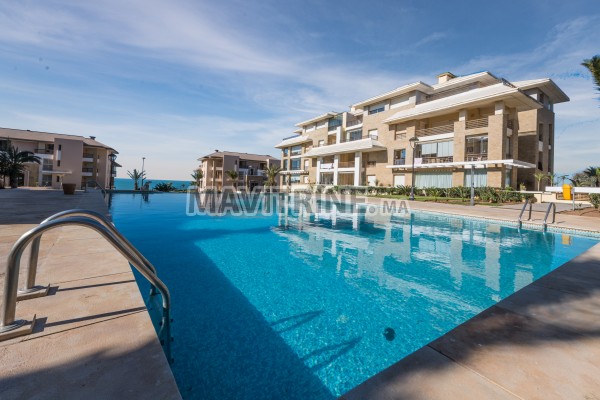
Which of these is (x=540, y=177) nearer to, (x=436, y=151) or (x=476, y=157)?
(x=476, y=157)

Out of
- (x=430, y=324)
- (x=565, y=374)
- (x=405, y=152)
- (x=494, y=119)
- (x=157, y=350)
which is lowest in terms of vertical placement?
(x=430, y=324)

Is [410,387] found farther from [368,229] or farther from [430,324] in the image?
[368,229]

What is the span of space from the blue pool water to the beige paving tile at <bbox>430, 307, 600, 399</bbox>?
1.30m

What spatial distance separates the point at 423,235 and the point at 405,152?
2419 cm

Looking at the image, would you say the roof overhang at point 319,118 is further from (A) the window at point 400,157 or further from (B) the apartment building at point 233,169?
(A) the window at point 400,157

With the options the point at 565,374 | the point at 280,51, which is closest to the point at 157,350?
the point at 565,374

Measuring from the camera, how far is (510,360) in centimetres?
220

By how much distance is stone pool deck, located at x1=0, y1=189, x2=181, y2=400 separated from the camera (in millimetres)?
1656

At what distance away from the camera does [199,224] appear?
13.4 m

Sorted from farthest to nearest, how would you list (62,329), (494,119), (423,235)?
(494,119)
(423,235)
(62,329)

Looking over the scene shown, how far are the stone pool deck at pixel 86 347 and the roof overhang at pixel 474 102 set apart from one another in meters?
31.2

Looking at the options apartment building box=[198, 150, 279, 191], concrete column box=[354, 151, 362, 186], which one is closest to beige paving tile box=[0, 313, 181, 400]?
concrete column box=[354, 151, 362, 186]

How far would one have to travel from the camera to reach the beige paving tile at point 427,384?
1.78 m

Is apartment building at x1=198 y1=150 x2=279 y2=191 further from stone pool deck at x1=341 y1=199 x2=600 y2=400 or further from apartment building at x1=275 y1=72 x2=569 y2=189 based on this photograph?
stone pool deck at x1=341 y1=199 x2=600 y2=400
